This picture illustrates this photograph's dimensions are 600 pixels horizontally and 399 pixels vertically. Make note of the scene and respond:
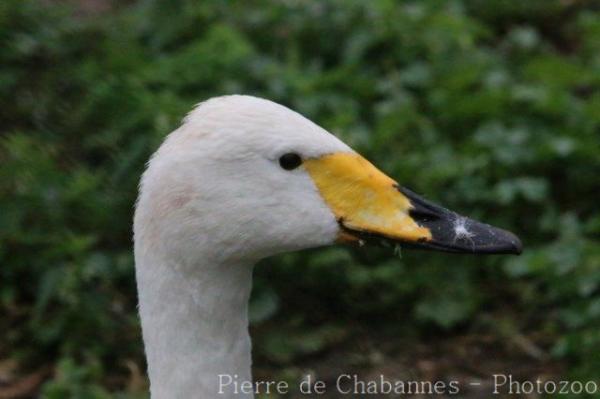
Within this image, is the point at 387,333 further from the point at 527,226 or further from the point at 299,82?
the point at 299,82

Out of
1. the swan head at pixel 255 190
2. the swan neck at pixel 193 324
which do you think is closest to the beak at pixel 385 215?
the swan head at pixel 255 190

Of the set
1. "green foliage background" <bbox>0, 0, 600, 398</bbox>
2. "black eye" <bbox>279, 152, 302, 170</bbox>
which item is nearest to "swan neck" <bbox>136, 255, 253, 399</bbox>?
"black eye" <bbox>279, 152, 302, 170</bbox>

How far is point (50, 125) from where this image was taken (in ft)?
16.6

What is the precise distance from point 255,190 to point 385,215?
33cm

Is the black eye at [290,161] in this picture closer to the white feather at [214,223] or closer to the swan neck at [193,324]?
the white feather at [214,223]

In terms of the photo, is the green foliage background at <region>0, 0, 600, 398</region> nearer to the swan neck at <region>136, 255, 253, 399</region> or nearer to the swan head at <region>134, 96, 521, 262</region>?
the swan neck at <region>136, 255, 253, 399</region>

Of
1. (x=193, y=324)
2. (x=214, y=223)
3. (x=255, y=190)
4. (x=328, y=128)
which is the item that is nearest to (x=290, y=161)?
(x=255, y=190)

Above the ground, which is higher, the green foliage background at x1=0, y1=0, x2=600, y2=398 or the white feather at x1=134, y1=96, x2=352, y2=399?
the green foliage background at x1=0, y1=0, x2=600, y2=398

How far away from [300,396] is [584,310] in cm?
106

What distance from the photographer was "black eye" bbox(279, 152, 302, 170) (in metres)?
2.76

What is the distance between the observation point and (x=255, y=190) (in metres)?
2.76

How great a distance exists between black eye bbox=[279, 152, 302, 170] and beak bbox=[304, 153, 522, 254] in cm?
2

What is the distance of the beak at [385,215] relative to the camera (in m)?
2.84

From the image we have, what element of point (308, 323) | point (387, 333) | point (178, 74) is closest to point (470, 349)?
point (387, 333)
